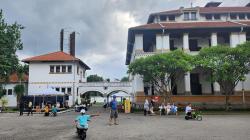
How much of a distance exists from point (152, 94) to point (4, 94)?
2314 cm

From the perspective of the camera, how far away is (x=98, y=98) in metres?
84.1

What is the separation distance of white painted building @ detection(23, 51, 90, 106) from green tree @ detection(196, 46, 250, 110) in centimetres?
2080

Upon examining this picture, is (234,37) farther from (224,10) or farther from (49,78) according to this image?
(49,78)

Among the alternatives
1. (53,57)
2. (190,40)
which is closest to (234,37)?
(190,40)

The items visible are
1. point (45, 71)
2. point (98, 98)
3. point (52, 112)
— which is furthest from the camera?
point (98, 98)

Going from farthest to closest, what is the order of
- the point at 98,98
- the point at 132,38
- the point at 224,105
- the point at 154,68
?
1. the point at 98,98
2. the point at 132,38
3. the point at 224,105
4. the point at 154,68

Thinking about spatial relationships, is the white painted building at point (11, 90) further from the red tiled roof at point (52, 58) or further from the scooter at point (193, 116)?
the scooter at point (193, 116)

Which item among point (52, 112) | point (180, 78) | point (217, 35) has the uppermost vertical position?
point (217, 35)

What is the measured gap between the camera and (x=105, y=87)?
45.0 m

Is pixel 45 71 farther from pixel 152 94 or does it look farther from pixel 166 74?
pixel 166 74

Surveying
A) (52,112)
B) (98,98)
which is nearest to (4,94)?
(52,112)

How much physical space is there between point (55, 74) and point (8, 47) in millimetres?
9823

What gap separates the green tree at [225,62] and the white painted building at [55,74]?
20800 millimetres

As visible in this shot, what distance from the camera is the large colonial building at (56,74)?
43875 millimetres
